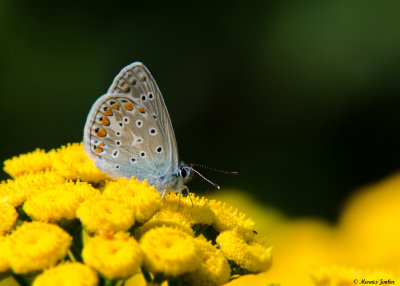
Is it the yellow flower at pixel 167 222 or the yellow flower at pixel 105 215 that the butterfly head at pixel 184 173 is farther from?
the yellow flower at pixel 105 215

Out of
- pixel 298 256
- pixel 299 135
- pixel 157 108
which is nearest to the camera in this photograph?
pixel 157 108

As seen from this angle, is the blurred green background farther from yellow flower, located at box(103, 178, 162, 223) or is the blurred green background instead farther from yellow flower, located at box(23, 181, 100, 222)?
yellow flower, located at box(23, 181, 100, 222)

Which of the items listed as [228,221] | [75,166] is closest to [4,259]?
[75,166]

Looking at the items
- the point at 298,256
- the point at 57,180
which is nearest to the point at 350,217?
the point at 298,256

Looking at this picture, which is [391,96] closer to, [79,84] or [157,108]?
[79,84]

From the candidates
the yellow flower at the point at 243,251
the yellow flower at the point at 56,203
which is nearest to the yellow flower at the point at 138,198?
the yellow flower at the point at 56,203
